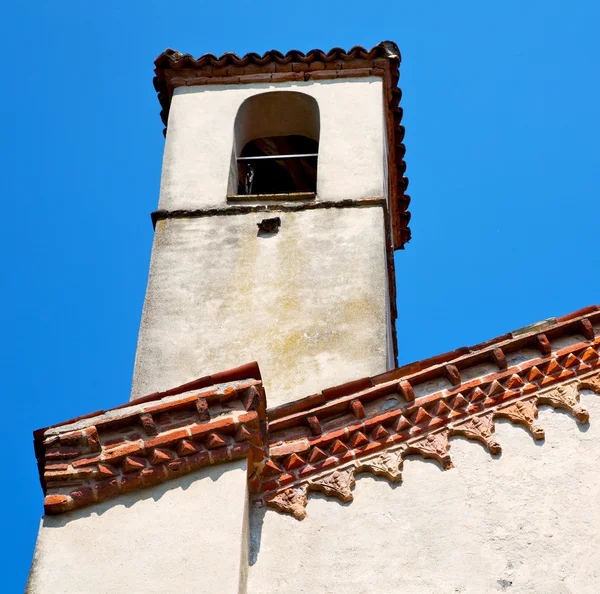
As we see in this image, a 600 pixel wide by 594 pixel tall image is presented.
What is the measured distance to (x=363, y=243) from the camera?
427 inches

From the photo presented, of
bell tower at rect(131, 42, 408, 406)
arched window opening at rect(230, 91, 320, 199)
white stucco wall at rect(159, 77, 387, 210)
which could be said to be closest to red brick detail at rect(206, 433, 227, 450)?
bell tower at rect(131, 42, 408, 406)

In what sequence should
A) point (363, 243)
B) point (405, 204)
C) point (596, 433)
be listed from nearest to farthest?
point (596, 433)
point (363, 243)
point (405, 204)

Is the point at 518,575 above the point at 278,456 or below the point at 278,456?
below

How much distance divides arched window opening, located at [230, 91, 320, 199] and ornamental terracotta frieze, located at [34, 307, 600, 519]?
551 cm

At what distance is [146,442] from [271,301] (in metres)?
3.80

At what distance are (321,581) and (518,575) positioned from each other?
3.41 feet

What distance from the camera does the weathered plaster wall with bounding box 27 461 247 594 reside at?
19.9ft

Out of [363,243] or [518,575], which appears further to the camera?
[363,243]

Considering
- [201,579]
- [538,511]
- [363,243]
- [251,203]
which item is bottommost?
[201,579]

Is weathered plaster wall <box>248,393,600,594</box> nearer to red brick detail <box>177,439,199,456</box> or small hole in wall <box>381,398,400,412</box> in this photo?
small hole in wall <box>381,398,400,412</box>

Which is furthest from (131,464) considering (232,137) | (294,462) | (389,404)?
(232,137)

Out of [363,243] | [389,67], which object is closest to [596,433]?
[363,243]

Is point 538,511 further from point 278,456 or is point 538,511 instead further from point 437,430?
point 278,456

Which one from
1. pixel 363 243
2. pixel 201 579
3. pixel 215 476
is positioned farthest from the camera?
pixel 363 243
